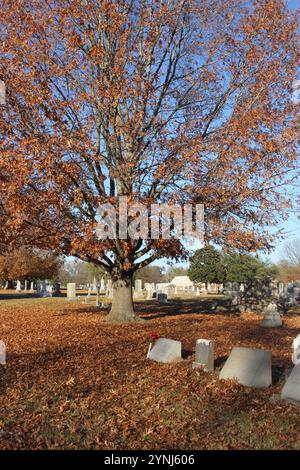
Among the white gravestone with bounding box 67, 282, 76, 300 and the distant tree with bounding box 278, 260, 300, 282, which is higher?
the distant tree with bounding box 278, 260, 300, 282

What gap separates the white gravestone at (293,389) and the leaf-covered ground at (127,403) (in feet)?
0.39

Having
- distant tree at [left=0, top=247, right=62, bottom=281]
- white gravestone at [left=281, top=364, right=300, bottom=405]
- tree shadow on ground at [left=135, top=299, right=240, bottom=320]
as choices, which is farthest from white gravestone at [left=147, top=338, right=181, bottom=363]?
distant tree at [left=0, top=247, right=62, bottom=281]

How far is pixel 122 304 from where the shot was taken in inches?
619

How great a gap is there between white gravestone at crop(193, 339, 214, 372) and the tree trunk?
7442 mm

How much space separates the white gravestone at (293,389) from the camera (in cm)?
587

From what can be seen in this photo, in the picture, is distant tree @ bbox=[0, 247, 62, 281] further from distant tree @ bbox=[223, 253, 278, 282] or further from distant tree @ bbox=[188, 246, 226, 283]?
distant tree @ bbox=[223, 253, 278, 282]

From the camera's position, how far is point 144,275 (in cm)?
6581

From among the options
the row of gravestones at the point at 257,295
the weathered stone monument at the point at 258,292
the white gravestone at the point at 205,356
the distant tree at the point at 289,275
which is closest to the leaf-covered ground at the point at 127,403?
Result: the white gravestone at the point at 205,356

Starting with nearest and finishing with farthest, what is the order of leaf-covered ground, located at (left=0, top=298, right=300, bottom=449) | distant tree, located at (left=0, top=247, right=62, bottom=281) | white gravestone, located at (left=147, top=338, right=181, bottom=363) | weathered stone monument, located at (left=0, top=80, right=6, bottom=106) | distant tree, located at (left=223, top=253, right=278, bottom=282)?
leaf-covered ground, located at (left=0, top=298, right=300, bottom=449) → white gravestone, located at (left=147, top=338, right=181, bottom=363) → weathered stone monument, located at (left=0, top=80, right=6, bottom=106) → distant tree, located at (left=0, top=247, right=62, bottom=281) → distant tree, located at (left=223, top=253, right=278, bottom=282)

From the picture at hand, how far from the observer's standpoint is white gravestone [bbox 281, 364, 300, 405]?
587 cm

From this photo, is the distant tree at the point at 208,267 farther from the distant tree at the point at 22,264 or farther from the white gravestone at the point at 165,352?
the white gravestone at the point at 165,352

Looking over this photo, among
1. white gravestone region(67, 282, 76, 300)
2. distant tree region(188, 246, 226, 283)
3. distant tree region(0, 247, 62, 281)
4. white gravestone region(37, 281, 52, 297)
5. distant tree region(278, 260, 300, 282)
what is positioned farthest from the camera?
distant tree region(278, 260, 300, 282)
